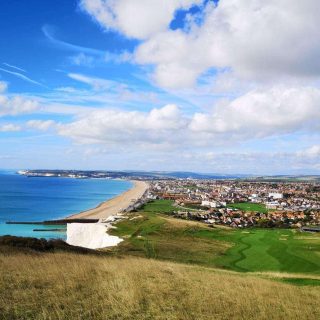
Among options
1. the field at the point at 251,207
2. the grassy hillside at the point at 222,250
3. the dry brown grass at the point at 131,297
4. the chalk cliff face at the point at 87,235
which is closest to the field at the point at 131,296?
the dry brown grass at the point at 131,297

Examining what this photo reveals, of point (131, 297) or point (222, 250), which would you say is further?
point (222, 250)

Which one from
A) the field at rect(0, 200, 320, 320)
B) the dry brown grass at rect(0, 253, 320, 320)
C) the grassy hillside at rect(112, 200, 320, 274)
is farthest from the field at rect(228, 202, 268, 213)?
the dry brown grass at rect(0, 253, 320, 320)

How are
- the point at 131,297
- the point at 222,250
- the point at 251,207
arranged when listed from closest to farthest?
the point at 131,297, the point at 222,250, the point at 251,207

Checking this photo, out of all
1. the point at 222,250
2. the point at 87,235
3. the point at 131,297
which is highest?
the point at 131,297

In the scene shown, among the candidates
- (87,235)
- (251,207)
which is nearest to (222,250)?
(87,235)

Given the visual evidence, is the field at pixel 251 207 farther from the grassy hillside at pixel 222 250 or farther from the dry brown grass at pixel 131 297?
the dry brown grass at pixel 131 297

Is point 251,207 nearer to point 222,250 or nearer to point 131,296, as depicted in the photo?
point 222,250

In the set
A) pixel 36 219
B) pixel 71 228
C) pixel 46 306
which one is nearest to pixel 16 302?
pixel 46 306

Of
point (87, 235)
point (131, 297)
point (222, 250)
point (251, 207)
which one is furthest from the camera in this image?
point (251, 207)

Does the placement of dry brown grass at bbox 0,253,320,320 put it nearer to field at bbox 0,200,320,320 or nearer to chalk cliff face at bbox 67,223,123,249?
field at bbox 0,200,320,320
